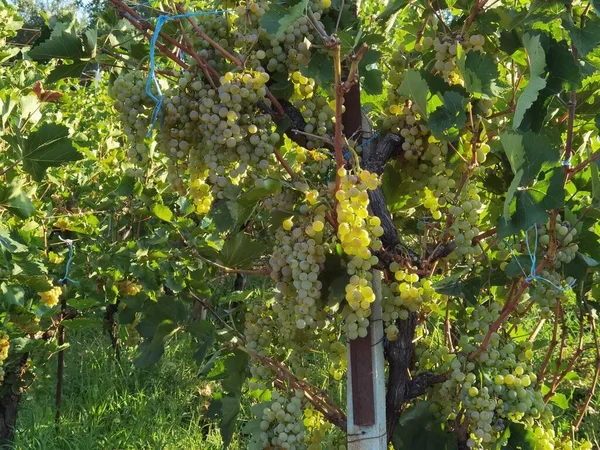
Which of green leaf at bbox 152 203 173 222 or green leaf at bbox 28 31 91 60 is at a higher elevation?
green leaf at bbox 28 31 91 60

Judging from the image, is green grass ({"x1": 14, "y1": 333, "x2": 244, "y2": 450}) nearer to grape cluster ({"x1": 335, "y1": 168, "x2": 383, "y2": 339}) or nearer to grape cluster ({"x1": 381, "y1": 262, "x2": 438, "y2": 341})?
grape cluster ({"x1": 381, "y1": 262, "x2": 438, "y2": 341})

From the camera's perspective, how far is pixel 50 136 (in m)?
1.52

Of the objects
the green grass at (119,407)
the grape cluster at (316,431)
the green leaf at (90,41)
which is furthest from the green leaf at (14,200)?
the green grass at (119,407)

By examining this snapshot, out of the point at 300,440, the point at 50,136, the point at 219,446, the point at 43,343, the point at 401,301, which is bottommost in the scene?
the point at 219,446

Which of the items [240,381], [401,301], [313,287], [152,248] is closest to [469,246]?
[401,301]

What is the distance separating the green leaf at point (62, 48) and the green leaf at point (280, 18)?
1.29 feet

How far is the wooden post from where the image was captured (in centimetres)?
119

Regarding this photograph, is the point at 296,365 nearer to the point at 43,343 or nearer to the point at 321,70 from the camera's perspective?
the point at 321,70

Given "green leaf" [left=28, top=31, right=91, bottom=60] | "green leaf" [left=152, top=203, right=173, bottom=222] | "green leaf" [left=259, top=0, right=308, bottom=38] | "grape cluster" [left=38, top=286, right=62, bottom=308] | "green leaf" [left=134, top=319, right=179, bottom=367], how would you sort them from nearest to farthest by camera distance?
"green leaf" [left=259, top=0, right=308, bottom=38] < "green leaf" [left=28, top=31, right=91, bottom=60] < "green leaf" [left=134, top=319, right=179, bottom=367] < "green leaf" [left=152, top=203, right=173, bottom=222] < "grape cluster" [left=38, top=286, right=62, bottom=308]

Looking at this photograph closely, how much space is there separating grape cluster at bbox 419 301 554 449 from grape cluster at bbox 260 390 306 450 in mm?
260

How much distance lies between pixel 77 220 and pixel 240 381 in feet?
4.94

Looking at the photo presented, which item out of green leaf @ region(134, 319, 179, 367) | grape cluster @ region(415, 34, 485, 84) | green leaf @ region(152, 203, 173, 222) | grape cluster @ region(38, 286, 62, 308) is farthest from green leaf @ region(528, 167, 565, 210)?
grape cluster @ region(38, 286, 62, 308)

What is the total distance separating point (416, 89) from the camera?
1.12 meters

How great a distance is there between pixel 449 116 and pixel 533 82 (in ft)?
0.49
